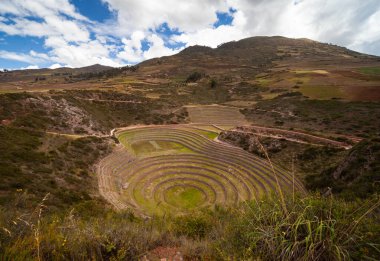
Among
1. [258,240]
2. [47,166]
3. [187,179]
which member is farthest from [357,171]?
[47,166]

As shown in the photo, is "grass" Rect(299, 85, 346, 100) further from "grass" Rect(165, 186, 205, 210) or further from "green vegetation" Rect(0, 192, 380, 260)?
"green vegetation" Rect(0, 192, 380, 260)

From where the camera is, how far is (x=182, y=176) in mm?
27469

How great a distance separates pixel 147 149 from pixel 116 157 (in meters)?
6.48

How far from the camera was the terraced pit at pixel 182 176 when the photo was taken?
22.3 meters

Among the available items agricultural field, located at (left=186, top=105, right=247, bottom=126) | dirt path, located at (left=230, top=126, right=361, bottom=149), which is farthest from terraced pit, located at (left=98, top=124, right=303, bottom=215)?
agricultural field, located at (left=186, top=105, right=247, bottom=126)

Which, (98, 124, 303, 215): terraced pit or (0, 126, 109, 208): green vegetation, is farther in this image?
(98, 124, 303, 215): terraced pit

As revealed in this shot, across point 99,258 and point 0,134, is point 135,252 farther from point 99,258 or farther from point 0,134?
point 0,134

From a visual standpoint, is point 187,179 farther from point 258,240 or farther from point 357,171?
point 258,240

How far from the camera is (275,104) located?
5812cm

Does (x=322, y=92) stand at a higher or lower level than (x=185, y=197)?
higher

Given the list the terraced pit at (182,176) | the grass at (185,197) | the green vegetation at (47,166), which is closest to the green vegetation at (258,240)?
the green vegetation at (47,166)

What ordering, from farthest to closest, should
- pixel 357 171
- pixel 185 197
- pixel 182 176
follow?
pixel 182 176 < pixel 185 197 < pixel 357 171

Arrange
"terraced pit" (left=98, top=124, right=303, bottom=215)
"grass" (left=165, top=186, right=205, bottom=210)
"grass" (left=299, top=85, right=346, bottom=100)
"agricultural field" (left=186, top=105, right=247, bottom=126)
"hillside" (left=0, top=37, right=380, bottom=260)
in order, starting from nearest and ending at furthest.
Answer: "hillside" (left=0, top=37, right=380, bottom=260) → "terraced pit" (left=98, top=124, right=303, bottom=215) → "grass" (left=165, top=186, right=205, bottom=210) → "agricultural field" (left=186, top=105, right=247, bottom=126) → "grass" (left=299, top=85, right=346, bottom=100)

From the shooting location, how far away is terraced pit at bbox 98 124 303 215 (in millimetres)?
22344
